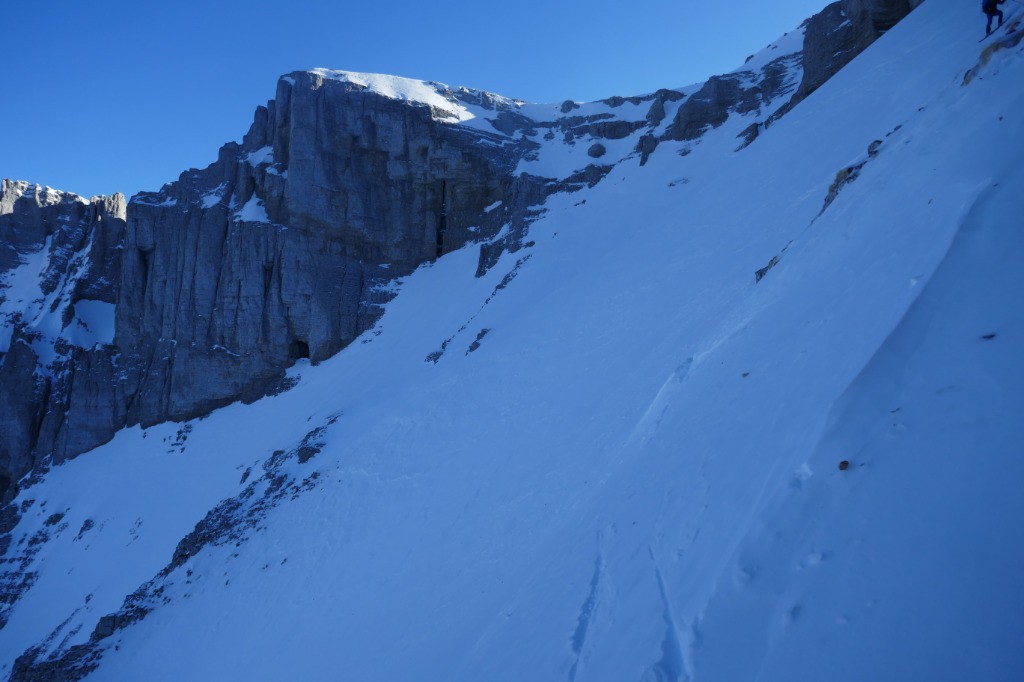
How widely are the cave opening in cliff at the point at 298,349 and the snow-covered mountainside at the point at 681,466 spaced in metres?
8.45

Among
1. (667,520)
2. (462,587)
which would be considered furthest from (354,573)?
(667,520)

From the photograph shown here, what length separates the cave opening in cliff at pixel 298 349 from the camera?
41.0 metres

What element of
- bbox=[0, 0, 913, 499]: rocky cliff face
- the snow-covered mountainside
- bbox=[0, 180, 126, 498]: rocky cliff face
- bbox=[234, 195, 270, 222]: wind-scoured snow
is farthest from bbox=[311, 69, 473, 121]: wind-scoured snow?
bbox=[0, 180, 126, 498]: rocky cliff face

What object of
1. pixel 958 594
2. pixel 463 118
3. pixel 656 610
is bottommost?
pixel 656 610

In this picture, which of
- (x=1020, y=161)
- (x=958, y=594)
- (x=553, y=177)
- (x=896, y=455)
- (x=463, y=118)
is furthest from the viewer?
(x=463, y=118)

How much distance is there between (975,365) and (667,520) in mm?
3017

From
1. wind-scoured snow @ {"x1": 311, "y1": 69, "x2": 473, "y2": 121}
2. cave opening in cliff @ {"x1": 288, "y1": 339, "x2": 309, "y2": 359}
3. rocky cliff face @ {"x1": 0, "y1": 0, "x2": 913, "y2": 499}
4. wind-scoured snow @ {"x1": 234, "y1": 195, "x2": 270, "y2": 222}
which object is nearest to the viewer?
cave opening in cliff @ {"x1": 288, "y1": 339, "x2": 309, "y2": 359}

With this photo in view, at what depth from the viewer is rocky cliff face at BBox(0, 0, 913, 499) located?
4112 cm

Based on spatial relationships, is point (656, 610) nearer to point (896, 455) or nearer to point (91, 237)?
point (896, 455)

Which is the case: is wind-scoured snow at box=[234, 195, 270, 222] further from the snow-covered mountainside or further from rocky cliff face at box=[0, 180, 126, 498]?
the snow-covered mountainside

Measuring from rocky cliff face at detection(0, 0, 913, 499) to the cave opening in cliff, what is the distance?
15 cm

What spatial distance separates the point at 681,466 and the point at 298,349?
39784mm

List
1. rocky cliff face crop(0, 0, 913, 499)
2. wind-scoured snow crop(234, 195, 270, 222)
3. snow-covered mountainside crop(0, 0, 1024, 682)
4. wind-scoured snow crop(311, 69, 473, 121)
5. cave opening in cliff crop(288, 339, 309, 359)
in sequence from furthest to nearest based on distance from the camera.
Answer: wind-scoured snow crop(311, 69, 473, 121), wind-scoured snow crop(234, 195, 270, 222), rocky cliff face crop(0, 0, 913, 499), cave opening in cliff crop(288, 339, 309, 359), snow-covered mountainside crop(0, 0, 1024, 682)

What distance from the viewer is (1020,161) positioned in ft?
17.9
